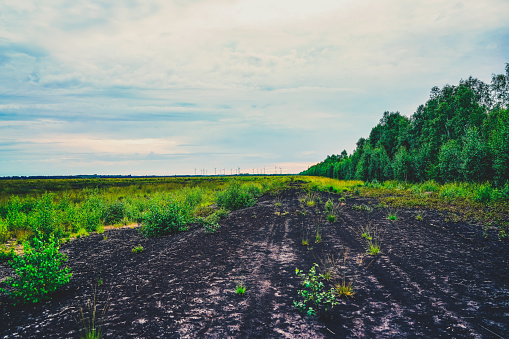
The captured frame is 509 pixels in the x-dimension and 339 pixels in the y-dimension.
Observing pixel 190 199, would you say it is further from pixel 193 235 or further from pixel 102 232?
pixel 193 235

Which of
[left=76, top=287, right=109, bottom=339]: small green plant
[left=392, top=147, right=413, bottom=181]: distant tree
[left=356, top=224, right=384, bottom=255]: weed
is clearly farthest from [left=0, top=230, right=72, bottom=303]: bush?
[left=392, top=147, right=413, bottom=181]: distant tree

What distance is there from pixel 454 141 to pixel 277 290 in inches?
1328

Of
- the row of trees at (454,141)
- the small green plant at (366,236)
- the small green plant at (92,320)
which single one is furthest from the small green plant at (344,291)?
the row of trees at (454,141)

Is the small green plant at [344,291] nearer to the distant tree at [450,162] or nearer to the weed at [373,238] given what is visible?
the weed at [373,238]

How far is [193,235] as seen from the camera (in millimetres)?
12359

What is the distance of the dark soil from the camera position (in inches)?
171

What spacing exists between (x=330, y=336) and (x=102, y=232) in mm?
14084

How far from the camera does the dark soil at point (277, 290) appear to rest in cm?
436

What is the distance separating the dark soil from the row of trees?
17.6m

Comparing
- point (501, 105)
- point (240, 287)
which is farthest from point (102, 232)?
point (501, 105)

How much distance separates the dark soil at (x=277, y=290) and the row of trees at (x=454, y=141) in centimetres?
1758

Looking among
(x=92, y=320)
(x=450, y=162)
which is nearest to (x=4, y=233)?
(x=92, y=320)

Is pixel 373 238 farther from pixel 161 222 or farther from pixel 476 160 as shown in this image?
pixel 476 160

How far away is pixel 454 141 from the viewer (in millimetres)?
30953
